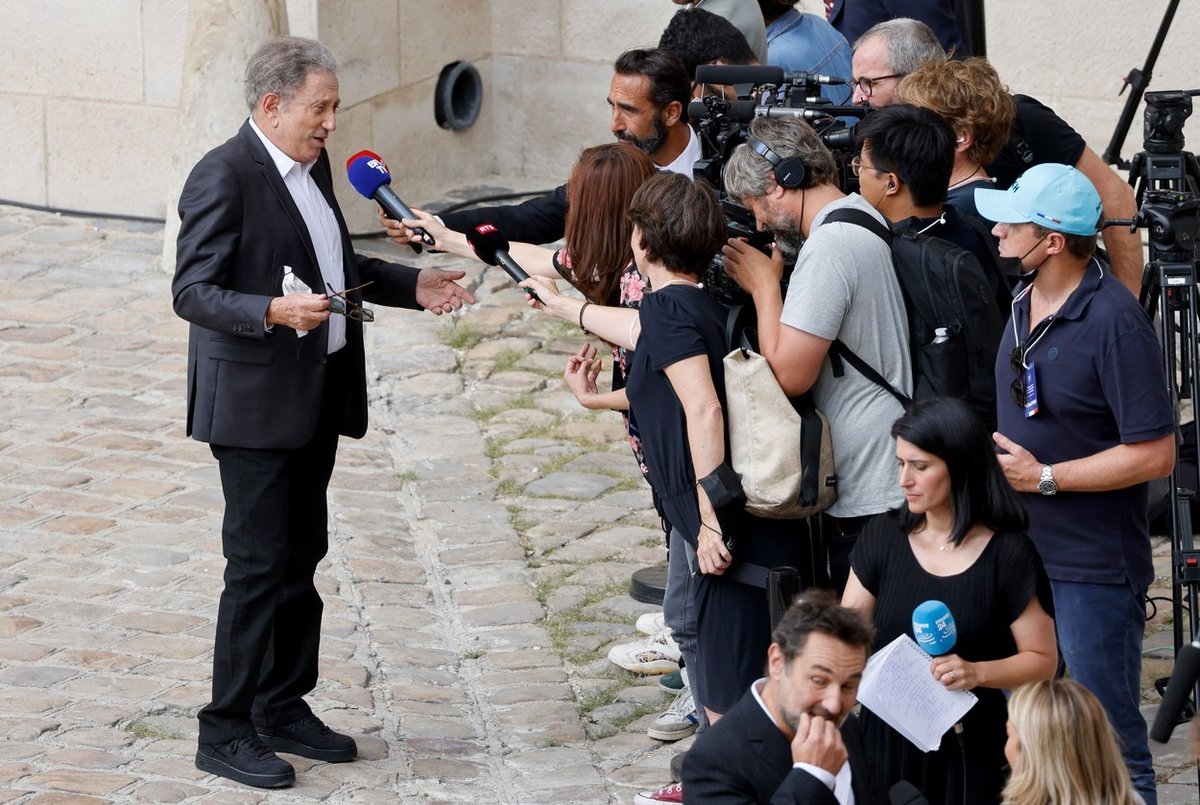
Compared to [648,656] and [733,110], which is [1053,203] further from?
[648,656]

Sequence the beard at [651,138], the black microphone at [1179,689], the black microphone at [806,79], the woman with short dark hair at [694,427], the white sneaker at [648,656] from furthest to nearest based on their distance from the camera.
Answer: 1. the white sneaker at [648,656]
2. the beard at [651,138]
3. the black microphone at [806,79]
4. the woman with short dark hair at [694,427]
5. the black microphone at [1179,689]

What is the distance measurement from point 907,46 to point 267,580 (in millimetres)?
2868

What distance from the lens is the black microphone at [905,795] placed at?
412 centimetres

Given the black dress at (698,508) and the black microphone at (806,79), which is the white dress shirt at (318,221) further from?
the black microphone at (806,79)

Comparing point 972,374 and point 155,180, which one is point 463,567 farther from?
point 155,180

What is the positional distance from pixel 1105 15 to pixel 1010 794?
24.4 feet

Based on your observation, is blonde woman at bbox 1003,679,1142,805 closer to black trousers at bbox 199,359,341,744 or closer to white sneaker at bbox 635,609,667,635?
black trousers at bbox 199,359,341,744

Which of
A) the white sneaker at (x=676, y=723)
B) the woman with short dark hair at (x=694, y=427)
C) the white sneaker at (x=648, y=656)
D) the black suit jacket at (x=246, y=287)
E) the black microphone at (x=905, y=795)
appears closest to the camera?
the black microphone at (x=905, y=795)

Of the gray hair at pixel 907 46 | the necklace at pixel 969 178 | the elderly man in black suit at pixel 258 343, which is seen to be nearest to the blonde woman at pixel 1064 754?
the necklace at pixel 969 178

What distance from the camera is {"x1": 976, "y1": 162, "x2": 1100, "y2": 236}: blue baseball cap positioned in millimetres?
4773

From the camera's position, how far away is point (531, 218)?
6352 mm

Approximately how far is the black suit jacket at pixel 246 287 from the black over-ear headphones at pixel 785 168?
1.51 m

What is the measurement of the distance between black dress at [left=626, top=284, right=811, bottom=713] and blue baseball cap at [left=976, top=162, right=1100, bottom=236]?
857 millimetres

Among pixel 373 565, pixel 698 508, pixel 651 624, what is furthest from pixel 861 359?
pixel 373 565
